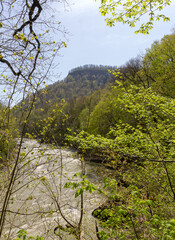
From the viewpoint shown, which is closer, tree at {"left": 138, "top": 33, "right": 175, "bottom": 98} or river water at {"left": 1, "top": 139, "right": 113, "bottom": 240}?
river water at {"left": 1, "top": 139, "right": 113, "bottom": 240}

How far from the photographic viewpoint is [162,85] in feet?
46.9

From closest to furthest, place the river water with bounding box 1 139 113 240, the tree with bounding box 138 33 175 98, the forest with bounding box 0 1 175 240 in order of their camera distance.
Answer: the forest with bounding box 0 1 175 240
the river water with bounding box 1 139 113 240
the tree with bounding box 138 33 175 98

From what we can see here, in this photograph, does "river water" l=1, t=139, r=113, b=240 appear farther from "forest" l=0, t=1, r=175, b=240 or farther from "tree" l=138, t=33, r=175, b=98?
"tree" l=138, t=33, r=175, b=98

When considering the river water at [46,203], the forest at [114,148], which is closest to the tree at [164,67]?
the forest at [114,148]

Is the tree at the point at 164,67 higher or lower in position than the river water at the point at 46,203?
higher

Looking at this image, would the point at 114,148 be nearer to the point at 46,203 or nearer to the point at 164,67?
the point at 46,203

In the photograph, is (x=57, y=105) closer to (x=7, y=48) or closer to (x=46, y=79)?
(x=46, y=79)

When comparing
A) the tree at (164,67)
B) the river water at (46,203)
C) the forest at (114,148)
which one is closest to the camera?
the forest at (114,148)

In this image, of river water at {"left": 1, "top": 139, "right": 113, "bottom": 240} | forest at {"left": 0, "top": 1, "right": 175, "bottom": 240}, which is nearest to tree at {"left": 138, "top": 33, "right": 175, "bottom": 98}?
forest at {"left": 0, "top": 1, "right": 175, "bottom": 240}

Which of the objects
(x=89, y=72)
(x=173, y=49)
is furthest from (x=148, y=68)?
(x=89, y=72)

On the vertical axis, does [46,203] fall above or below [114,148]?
below

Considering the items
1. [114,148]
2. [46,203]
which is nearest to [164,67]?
[114,148]

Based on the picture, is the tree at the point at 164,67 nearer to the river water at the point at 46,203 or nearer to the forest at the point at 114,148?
the forest at the point at 114,148

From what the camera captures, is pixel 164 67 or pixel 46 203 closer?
pixel 46 203
